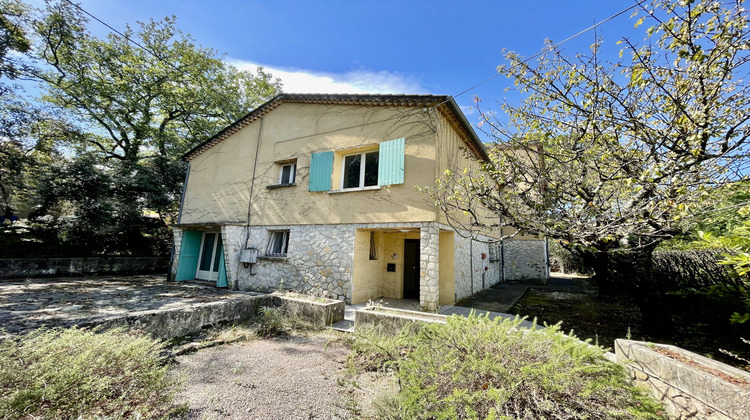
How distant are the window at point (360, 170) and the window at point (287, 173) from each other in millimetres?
2073

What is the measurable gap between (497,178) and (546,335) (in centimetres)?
301

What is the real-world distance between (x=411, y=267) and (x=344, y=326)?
3.93m

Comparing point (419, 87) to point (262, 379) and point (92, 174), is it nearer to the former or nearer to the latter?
point (262, 379)

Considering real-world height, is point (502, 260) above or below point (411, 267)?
above

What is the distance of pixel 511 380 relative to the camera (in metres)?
2.40

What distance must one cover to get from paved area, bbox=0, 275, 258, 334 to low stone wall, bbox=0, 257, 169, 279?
809 millimetres

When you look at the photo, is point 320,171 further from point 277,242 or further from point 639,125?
point 639,125

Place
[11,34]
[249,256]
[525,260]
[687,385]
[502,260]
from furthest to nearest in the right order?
[502,260] < [525,260] < [11,34] < [249,256] < [687,385]

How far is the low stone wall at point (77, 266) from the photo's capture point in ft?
32.1

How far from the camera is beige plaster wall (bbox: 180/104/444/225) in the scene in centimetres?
695

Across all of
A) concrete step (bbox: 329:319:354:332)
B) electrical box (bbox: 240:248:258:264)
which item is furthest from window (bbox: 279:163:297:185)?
concrete step (bbox: 329:319:354:332)

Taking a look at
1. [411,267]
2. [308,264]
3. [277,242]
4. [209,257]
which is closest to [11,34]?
[209,257]

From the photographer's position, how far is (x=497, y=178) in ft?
16.9

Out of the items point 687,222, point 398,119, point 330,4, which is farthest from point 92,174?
point 687,222
